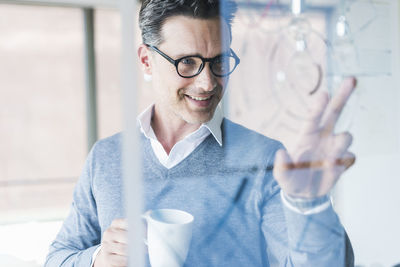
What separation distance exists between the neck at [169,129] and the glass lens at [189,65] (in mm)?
103

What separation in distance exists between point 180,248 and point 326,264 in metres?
0.19

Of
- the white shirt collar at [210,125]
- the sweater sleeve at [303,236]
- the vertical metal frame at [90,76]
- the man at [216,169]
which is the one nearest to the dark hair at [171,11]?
the man at [216,169]

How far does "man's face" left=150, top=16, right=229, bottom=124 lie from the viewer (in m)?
0.60

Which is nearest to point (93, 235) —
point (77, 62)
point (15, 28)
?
point (77, 62)

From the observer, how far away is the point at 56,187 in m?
3.92

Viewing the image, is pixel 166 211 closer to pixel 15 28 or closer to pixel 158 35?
pixel 158 35

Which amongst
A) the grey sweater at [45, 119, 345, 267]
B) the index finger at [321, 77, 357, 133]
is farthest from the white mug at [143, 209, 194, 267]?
the index finger at [321, 77, 357, 133]

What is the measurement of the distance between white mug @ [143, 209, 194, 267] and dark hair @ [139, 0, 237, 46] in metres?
0.28

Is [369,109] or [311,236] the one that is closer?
[311,236]

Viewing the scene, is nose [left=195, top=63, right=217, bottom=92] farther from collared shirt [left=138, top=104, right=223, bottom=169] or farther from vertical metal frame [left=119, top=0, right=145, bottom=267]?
vertical metal frame [left=119, top=0, right=145, bottom=267]

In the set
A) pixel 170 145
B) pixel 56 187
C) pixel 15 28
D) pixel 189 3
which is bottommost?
pixel 56 187

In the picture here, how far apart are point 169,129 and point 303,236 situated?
319 millimetres

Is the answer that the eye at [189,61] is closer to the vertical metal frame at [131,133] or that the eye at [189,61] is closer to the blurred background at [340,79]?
the blurred background at [340,79]

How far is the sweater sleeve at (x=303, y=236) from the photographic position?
0.50 meters
